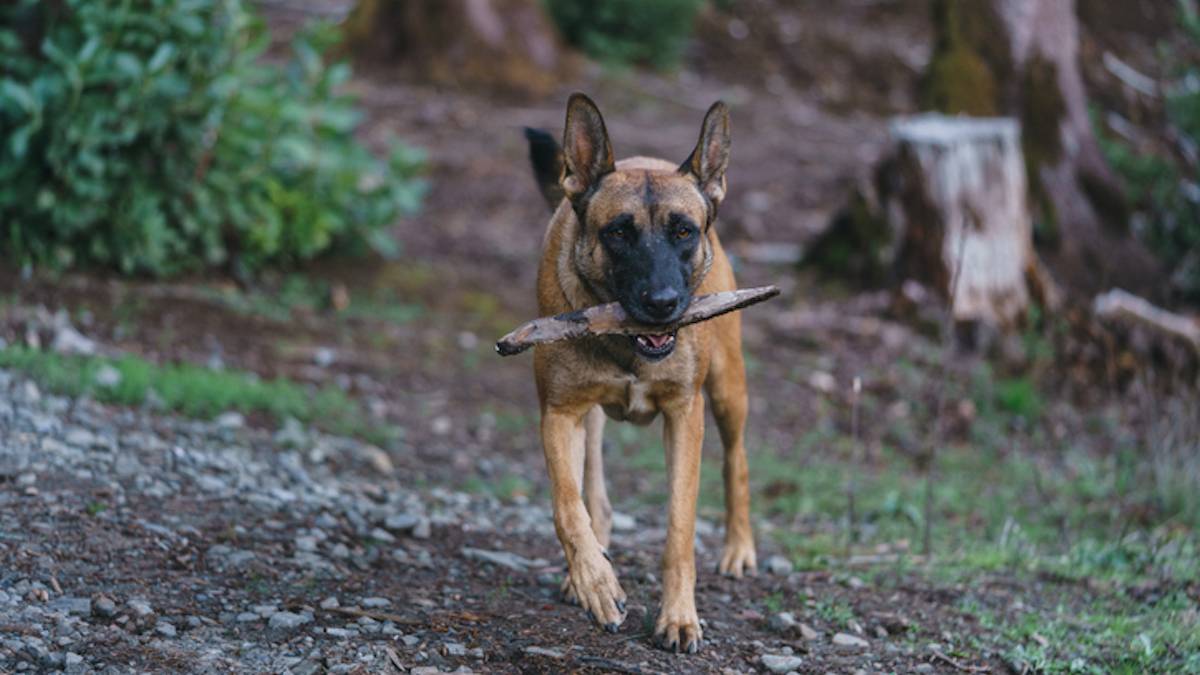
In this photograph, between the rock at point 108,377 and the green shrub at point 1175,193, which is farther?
the green shrub at point 1175,193

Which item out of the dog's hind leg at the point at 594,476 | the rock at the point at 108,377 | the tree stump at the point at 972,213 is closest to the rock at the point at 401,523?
the dog's hind leg at the point at 594,476

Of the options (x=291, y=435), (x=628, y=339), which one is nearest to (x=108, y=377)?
(x=291, y=435)

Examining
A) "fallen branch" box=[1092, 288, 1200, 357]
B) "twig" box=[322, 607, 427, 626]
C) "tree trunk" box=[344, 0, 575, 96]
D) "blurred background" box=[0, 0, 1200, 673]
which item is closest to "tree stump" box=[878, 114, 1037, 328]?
"blurred background" box=[0, 0, 1200, 673]

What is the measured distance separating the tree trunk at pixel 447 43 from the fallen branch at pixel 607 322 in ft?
40.6

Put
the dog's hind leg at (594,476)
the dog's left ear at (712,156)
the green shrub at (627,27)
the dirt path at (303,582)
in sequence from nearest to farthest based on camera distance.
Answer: the dirt path at (303,582)
the dog's left ear at (712,156)
the dog's hind leg at (594,476)
the green shrub at (627,27)

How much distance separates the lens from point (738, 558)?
5.80m

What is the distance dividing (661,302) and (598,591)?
1019 mm

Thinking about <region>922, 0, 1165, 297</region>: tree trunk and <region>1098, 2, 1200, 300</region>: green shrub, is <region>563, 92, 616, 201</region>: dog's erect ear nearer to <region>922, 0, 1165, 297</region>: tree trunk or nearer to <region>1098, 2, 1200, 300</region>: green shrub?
<region>922, 0, 1165, 297</region>: tree trunk

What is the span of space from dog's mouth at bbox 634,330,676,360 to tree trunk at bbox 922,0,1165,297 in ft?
24.3

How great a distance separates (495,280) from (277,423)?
4220mm

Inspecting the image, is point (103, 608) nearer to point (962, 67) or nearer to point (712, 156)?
point (712, 156)

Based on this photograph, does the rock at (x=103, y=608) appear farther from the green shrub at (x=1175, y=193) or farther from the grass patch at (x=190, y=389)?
the green shrub at (x=1175, y=193)

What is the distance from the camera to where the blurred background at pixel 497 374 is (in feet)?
15.9

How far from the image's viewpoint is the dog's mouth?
4641 millimetres
